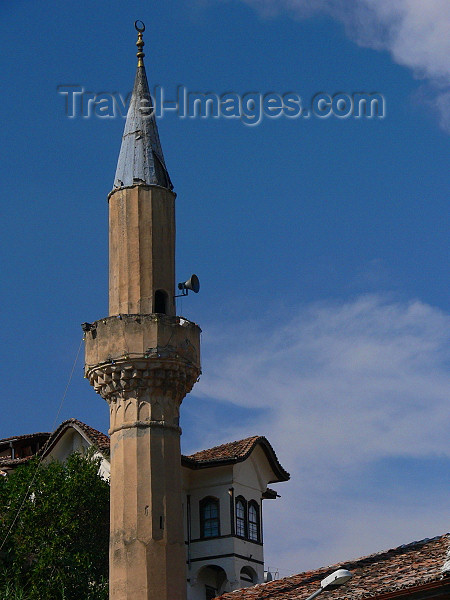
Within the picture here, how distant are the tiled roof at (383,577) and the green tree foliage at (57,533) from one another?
6.62 m

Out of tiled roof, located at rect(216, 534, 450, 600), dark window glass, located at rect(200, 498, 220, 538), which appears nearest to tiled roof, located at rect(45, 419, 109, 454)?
dark window glass, located at rect(200, 498, 220, 538)

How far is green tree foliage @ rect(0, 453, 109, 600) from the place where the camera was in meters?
32.6

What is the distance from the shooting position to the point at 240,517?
3884 cm

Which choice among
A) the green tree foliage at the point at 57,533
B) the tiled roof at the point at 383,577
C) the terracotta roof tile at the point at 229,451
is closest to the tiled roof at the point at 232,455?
the terracotta roof tile at the point at 229,451

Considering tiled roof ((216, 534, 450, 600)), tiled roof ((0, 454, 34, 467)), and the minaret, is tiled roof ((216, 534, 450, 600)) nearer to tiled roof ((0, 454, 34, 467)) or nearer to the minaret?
the minaret

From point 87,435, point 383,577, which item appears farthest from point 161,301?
point 87,435

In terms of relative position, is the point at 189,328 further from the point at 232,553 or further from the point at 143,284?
the point at 232,553

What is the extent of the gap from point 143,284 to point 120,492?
4.56m

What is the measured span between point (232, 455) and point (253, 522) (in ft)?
8.33

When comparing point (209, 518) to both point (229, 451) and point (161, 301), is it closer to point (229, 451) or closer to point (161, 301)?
point (229, 451)

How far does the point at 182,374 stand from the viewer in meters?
26.2

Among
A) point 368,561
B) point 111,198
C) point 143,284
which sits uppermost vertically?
point 111,198

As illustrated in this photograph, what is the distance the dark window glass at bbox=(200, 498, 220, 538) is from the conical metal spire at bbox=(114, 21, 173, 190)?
14.2m

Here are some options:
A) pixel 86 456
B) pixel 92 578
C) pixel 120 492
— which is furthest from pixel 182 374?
pixel 86 456
